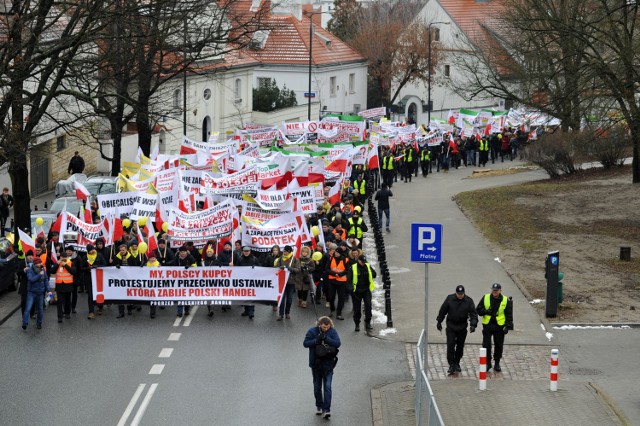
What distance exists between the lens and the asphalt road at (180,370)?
16.5 m

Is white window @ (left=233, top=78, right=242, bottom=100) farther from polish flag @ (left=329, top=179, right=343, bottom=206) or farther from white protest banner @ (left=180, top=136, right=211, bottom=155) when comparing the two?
polish flag @ (left=329, top=179, right=343, bottom=206)

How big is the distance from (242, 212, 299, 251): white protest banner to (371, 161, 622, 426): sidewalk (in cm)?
238

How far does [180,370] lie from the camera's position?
61.2 feet

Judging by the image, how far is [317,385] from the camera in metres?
16.3

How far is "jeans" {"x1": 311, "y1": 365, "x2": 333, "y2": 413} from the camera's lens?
53.4 ft

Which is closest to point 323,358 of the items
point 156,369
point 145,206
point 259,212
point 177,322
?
point 156,369

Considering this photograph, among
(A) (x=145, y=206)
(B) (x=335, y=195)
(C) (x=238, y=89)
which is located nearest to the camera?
(A) (x=145, y=206)

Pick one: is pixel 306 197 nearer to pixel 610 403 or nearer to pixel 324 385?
pixel 324 385

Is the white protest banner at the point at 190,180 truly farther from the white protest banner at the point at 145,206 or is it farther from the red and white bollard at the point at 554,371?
the red and white bollard at the point at 554,371

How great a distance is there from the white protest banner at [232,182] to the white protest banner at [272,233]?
17.6 feet

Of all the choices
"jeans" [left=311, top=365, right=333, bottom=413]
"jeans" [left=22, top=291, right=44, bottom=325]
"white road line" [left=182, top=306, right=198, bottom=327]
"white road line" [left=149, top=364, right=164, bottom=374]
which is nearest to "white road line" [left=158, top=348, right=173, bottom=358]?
"white road line" [left=149, top=364, right=164, bottom=374]

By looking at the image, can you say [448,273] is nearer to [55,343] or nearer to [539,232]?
[539,232]

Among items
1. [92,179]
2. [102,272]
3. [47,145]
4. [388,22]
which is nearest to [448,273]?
[102,272]

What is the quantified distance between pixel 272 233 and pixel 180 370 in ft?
19.7
